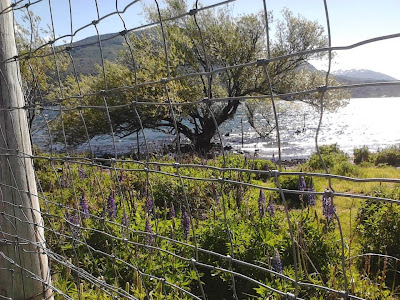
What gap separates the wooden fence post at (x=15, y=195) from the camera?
1.88m

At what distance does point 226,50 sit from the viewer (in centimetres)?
1589

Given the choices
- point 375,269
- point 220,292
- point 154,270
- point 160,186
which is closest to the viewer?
point 154,270

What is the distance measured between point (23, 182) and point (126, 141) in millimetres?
19800

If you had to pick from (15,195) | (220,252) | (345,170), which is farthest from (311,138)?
(15,195)

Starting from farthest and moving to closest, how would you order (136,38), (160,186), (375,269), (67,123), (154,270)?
1. (136,38)
2. (67,123)
3. (160,186)
4. (375,269)
5. (154,270)

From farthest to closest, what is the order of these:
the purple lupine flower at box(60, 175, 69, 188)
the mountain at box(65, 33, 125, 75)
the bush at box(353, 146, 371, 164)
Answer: the bush at box(353, 146, 371, 164) → the purple lupine flower at box(60, 175, 69, 188) → the mountain at box(65, 33, 125, 75)

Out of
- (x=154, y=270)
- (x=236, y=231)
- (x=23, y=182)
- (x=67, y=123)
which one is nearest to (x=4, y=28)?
(x=23, y=182)

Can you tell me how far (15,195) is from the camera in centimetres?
191

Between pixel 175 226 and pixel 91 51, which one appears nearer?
pixel 175 226

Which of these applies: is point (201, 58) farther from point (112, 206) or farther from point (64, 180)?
point (112, 206)

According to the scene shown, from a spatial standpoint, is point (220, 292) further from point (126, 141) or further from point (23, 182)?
point (126, 141)

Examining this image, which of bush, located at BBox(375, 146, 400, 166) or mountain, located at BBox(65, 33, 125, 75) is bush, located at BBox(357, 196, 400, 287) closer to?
mountain, located at BBox(65, 33, 125, 75)

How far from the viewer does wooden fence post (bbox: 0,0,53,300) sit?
1.88m

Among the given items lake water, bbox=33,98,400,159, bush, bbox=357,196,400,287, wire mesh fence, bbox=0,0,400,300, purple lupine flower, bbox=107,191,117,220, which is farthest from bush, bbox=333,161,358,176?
purple lupine flower, bbox=107,191,117,220
